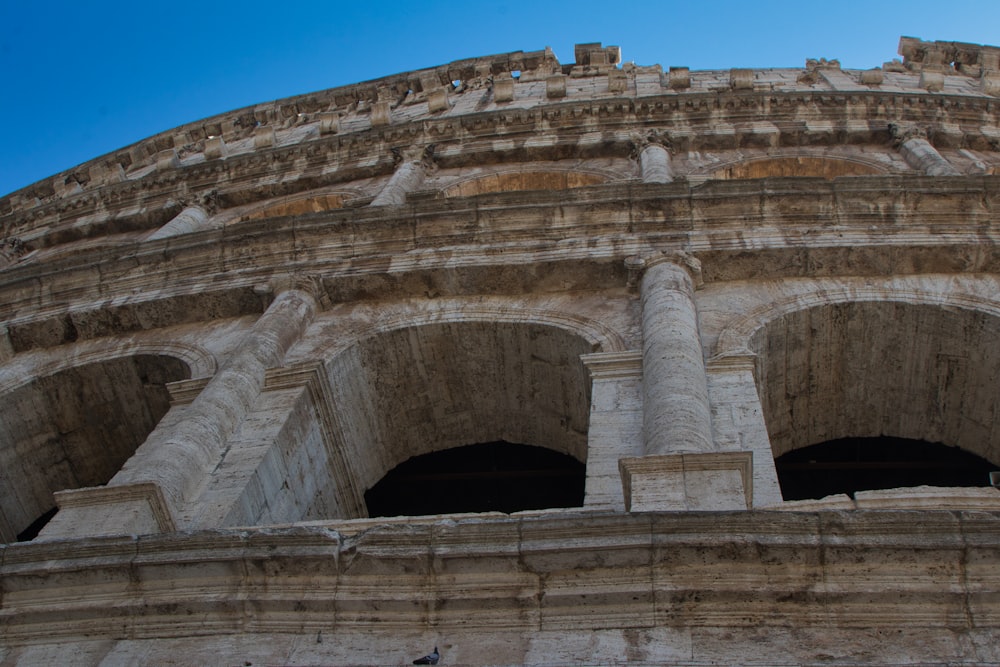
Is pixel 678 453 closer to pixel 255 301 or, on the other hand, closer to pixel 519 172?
pixel 255 301

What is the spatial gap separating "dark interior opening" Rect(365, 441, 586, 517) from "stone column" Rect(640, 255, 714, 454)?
2.70 metres

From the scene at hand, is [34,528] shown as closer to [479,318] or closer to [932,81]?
[479,318]

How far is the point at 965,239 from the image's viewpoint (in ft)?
36.5

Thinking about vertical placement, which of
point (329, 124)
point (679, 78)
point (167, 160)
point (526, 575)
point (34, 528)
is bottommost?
point (526, 575)

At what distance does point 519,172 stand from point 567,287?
251 inches

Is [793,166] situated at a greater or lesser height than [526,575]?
greater

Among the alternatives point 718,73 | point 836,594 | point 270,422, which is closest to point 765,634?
point 836,594

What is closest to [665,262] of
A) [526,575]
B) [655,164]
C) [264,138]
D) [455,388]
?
[455,388]

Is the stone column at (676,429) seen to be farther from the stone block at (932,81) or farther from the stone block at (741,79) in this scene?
the stone block at (932,81)

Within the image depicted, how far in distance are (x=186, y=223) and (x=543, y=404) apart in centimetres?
937

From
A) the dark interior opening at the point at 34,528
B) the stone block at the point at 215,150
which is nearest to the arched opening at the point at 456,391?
the dark interior opening at the point at 34,528

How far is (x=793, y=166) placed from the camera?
17109 mm

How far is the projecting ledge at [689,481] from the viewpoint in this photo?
264 inches

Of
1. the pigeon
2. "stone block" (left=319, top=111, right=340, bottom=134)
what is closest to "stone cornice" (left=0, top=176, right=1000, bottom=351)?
the pigeon
